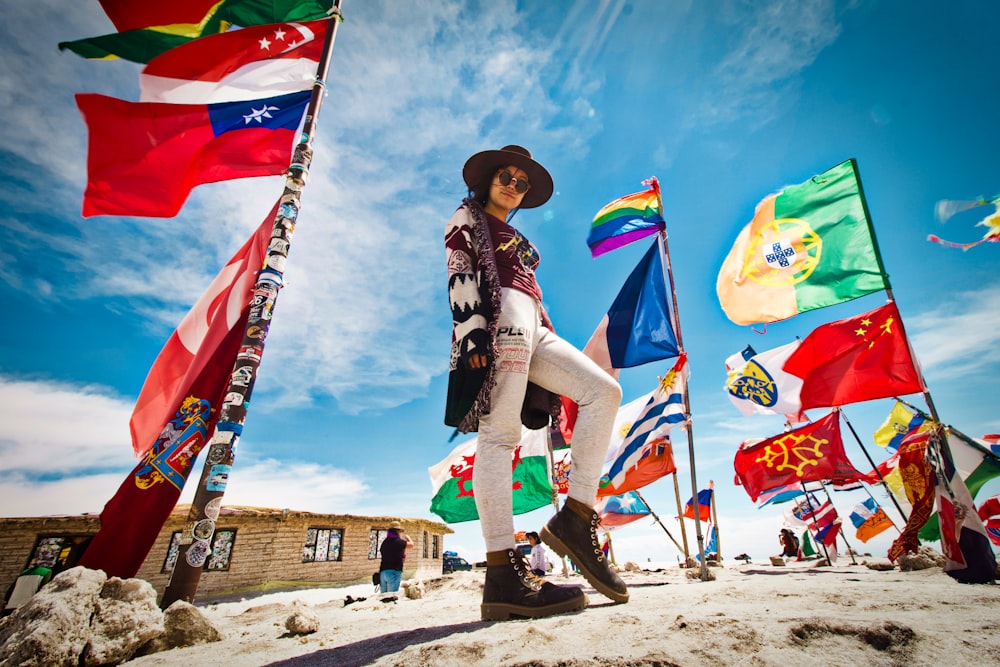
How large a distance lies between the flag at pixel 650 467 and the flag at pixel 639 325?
1223mm

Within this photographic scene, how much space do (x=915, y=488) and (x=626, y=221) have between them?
5.25 m

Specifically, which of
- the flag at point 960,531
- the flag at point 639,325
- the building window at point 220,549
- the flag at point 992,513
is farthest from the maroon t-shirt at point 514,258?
the building window at point 220,549

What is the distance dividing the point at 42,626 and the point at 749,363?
11787 millimetres

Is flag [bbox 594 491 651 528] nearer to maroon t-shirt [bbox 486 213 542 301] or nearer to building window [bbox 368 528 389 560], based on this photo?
building window [bbox 368 528 389 560]

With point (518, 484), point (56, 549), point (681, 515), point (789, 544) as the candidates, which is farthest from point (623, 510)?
point (56, 549)

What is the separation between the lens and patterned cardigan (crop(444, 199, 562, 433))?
6.70 ft

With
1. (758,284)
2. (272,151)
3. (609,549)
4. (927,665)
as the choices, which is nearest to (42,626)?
(927,665)

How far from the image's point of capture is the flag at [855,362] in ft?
17.1

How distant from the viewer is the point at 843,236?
5.91m

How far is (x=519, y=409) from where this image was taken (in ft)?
6.80

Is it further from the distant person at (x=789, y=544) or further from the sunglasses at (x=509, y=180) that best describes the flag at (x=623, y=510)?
the sunglasses at (x=509, y=180)

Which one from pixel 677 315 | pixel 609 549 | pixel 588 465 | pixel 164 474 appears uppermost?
pixel 677 315

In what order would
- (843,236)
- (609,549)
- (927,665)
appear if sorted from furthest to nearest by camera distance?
(609,549) < (843,236) < (927,665)

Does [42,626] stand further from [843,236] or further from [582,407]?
[843,236]
